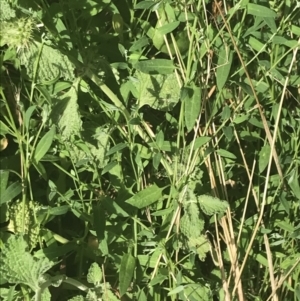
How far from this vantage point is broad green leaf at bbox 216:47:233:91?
887mm

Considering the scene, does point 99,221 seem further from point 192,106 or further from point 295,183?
point 295,183

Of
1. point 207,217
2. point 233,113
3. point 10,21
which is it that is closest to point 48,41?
point 10,21

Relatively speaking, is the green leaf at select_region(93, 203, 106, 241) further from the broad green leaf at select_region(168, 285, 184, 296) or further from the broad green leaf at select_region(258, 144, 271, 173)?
the broad green leaf at select_region(258, 144, 271, 173)

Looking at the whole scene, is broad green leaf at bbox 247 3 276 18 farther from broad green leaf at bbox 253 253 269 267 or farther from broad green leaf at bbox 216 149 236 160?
broad green leaf at bbox 253 253 269 267

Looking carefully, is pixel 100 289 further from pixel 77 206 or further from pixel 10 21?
pixel 10 21

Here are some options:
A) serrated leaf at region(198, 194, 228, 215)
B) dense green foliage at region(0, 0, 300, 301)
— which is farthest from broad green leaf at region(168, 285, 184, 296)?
serrated leaf at region(198, 194, 228, 215)

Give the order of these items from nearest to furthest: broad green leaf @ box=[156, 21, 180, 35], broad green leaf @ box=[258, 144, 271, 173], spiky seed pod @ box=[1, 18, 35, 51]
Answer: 1. spiky seed pod @ box=[1, 18, 35, 51]
2. broad green leaf @ box=[156, 21, 180, 35]
3. broad green leaf @ box=[258, 144, 271, 173]

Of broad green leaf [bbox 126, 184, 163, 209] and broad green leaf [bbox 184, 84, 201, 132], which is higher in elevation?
broad green leaf [bbox 184, 84, 201, 132]

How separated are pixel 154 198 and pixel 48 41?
33cm

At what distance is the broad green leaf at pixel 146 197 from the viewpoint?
35.7 inches

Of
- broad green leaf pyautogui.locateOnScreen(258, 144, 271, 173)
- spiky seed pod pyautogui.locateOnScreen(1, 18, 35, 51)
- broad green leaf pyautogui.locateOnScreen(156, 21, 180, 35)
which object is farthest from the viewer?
broad green leaf pyautogui.locateOnScreen(258, 144, 271, 173)

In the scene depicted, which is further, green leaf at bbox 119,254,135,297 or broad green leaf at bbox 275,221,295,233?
broad green leaf at bbox 275,221,295,233

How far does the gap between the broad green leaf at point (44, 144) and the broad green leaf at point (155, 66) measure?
A: 7.1 inches

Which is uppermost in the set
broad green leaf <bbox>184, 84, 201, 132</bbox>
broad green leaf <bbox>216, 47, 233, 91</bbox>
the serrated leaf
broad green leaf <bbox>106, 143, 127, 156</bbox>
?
broad green leaf <bbox>216, 47, 233, 91</bbox>
